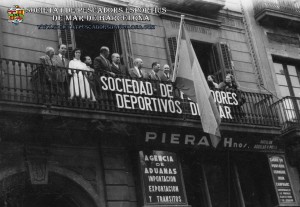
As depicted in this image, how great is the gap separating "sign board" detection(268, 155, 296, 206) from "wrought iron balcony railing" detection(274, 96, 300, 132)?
1.07m

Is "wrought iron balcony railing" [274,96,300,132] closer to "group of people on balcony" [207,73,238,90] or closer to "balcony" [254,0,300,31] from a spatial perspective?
"group of people on balcony" [207,73,238,90]

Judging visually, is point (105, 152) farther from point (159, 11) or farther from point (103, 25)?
point (159, 11)

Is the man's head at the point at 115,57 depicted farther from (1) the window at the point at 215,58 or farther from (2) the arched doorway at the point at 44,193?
(1) the window at the point at 215,58

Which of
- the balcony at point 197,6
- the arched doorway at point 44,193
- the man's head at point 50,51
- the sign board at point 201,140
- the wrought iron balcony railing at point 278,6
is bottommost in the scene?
the arched doorway at point 44,193

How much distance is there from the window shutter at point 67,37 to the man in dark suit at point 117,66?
1.20 m

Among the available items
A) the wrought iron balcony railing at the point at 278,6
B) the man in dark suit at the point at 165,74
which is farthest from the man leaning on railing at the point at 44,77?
the wrought iron balcony railing at the point at 278,6

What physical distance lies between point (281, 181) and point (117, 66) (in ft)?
18.2

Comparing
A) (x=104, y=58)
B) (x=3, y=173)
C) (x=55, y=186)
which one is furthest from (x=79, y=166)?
(x=104, y=58)

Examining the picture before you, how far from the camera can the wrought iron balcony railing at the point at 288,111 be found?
15874 mm

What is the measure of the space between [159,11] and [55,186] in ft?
20.5

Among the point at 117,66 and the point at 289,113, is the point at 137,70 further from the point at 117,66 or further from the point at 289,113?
the point at 289,113

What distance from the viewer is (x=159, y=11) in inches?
621

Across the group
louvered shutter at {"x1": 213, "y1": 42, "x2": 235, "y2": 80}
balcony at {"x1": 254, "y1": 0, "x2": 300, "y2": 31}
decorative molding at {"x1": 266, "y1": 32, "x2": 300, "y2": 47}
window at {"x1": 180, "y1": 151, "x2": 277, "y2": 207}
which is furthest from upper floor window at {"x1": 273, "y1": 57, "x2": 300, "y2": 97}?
window at {"x1": 180, "y1": 151, "x2": 277, "y2": 207}

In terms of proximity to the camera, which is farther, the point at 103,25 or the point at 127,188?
the point at 103,25
